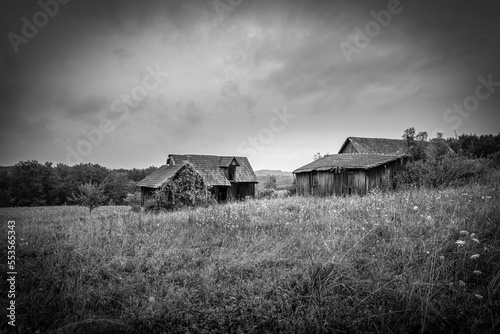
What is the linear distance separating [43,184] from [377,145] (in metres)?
58.7

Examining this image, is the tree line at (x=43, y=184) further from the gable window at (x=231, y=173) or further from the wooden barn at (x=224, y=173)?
the gable window at (x=231, y=173)

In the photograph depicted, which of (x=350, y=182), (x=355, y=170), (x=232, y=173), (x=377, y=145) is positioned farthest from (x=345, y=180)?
(x=232, y=173)

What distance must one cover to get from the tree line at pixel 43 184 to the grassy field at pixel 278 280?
3841cm

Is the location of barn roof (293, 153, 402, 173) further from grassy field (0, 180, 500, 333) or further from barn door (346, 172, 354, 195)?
grassy field (0, 180, 500, 333)

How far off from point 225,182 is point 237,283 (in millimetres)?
26301

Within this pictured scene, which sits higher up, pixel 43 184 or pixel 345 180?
pixel 43 184

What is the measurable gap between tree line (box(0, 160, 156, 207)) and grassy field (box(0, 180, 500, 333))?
38.4 metres

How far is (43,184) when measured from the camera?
44562 millimetres

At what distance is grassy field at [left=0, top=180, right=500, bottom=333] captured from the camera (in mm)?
2816

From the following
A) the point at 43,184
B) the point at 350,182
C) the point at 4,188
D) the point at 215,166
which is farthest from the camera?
the point at 43,184

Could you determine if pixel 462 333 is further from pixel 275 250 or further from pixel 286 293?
pixel 275 250

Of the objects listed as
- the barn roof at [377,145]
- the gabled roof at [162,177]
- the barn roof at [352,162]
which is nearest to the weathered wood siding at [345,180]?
the barn roof at [352,162]

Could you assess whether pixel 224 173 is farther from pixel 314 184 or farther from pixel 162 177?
pixel 314 184

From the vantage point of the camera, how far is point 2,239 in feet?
18.9
